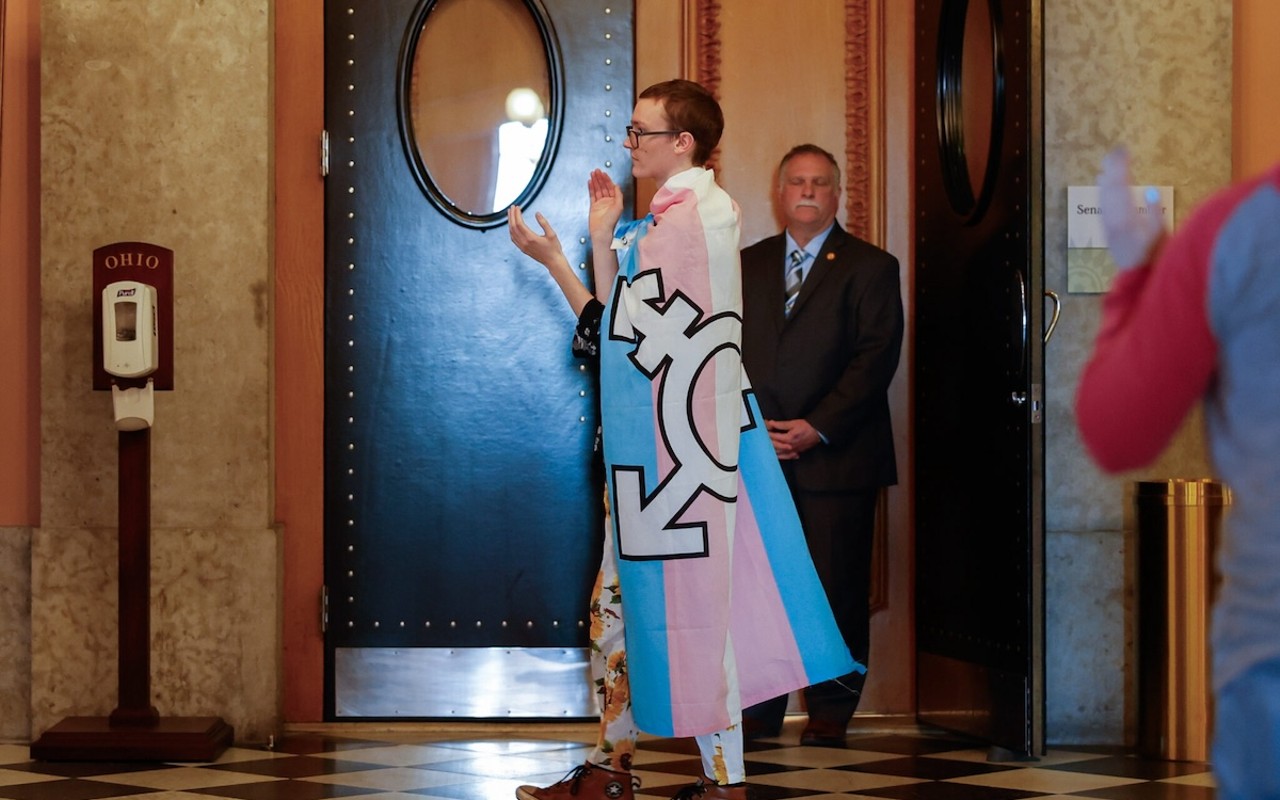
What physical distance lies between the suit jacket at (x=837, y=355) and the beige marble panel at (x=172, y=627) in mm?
1587

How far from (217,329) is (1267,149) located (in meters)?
3.16

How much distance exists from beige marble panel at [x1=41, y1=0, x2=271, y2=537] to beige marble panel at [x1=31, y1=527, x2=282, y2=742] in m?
0.07

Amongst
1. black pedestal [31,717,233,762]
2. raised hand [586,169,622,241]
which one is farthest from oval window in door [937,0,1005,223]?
black pedestal [31,717,233,762]

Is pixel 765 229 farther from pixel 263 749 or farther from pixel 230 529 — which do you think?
pixel 263 749

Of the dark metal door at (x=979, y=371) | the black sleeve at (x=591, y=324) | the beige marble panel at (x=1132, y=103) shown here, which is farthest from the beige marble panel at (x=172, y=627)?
the beige marble panel at (x=1132, y=103)

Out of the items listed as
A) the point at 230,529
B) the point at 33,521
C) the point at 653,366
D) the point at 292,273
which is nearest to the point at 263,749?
the point at 230,529

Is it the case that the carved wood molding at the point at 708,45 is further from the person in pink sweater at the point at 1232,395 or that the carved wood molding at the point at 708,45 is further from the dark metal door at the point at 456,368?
the person in pink sweater at the point at 1232,395

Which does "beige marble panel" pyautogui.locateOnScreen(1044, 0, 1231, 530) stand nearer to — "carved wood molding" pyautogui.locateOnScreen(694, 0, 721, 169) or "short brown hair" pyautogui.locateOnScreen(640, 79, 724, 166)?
"carved wood molding" pyautogui.locateOnScreen(694, 0, 721, 169)

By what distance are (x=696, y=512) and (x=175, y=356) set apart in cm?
207

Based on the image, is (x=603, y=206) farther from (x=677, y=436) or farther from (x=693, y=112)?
(x=677, y=436)

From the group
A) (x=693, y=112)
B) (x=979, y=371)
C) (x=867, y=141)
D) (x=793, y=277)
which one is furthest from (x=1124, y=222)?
(x=867, y=141)

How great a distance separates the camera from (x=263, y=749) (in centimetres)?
443

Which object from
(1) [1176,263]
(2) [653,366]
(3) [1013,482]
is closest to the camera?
(1) [1176,263]

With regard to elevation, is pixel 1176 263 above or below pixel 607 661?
above
